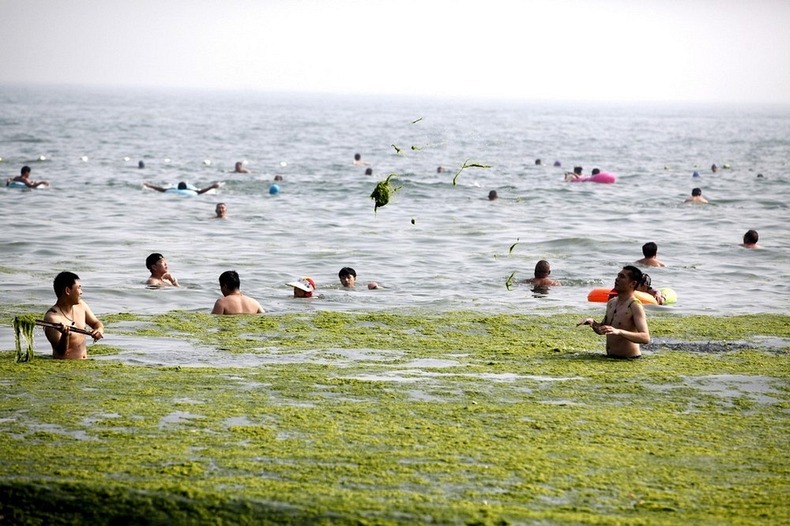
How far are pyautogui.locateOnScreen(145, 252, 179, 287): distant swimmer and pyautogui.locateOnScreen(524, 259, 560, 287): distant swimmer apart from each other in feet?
23.0

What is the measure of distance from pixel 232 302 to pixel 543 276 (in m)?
6.89

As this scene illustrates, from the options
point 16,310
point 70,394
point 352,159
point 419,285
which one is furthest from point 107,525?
point 352,159

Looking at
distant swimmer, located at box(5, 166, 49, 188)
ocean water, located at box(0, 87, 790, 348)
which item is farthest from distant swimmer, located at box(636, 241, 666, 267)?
distant swimmer, located at box(5, 166, 49, 188)

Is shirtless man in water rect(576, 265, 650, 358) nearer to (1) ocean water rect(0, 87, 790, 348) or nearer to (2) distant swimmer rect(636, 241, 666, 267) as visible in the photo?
(1) ocean water rect(0, 87, 790, 348)

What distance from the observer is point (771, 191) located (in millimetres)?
41531

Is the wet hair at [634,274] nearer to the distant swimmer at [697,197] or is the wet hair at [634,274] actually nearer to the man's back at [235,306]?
the man's back at [235,306]

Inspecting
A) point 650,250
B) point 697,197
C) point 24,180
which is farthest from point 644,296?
point 24,180

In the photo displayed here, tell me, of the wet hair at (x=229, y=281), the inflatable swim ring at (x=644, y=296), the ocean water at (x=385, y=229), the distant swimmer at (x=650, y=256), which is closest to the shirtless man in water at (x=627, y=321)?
the ocean water at (x=385, y=229)

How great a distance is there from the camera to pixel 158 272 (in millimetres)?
18078

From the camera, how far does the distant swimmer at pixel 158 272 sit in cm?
1786

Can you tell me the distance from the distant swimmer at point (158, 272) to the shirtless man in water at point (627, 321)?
8.86m

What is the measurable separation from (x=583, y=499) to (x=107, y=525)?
11.0ft

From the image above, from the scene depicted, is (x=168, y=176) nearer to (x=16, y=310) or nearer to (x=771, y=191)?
(x=771, y=191)

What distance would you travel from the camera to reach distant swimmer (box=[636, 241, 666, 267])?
21.2 m
